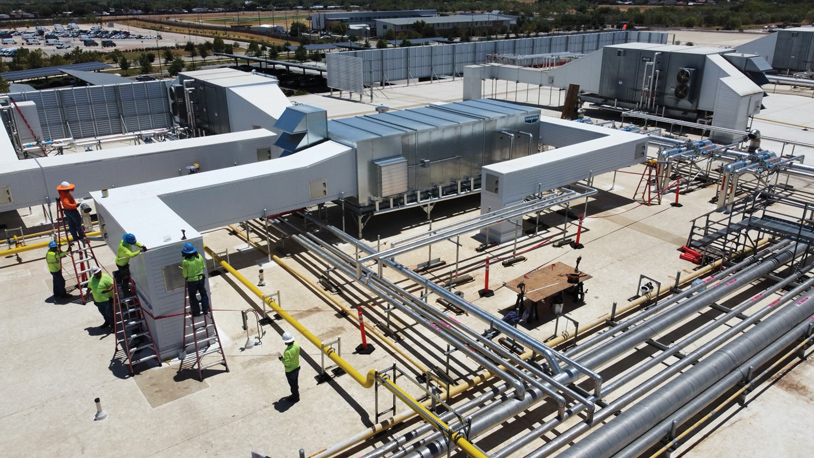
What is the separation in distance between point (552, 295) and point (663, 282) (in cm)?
430

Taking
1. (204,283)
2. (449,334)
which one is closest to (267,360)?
(204,283)

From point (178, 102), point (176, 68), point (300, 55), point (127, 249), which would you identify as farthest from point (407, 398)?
point (300, 55)

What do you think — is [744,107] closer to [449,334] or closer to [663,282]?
[663,282]

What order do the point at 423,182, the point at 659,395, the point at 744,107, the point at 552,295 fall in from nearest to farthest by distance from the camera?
the point at 659,395 → the point at 552,295 → the point at 423,182 → the point at 744,107

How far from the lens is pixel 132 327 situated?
563 inches

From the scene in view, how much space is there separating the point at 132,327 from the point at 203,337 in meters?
1.65

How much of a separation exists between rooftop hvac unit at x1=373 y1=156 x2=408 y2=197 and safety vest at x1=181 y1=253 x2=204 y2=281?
326 inches

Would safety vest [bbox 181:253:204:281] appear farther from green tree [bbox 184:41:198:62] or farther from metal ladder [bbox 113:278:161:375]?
green tree [bbox 184:41:198:62]

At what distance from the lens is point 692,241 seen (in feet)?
64.8

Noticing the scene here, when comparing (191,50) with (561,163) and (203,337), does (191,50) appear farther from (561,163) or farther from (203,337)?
(203,337)

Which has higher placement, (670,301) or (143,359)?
(670,301)

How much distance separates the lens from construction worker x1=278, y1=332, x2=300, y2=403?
11977 mm

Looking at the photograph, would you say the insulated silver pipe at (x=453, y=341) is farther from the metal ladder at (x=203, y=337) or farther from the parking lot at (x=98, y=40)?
the parking lot at (x=98, y=40)

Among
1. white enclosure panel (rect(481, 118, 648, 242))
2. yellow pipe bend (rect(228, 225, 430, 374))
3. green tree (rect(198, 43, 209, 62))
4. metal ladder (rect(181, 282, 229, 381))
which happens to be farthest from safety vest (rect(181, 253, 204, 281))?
green tree (rect(198, 43, 209, 62))
